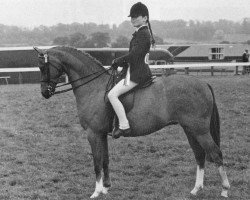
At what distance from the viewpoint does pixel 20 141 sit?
1160cm

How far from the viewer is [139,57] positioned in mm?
7062

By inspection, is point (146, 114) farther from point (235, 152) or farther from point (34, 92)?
point (34, 92)

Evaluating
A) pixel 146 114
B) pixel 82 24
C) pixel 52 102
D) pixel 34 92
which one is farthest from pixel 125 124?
pixel 82 24

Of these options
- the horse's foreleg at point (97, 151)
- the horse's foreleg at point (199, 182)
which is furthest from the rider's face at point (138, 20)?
the horse's foreleg at point (199, 182)

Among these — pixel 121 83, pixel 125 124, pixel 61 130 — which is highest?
pixel 121 83

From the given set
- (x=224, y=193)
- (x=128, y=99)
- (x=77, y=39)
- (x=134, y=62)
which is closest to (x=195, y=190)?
(x=224, y=193)

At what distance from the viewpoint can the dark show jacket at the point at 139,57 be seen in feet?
22.9

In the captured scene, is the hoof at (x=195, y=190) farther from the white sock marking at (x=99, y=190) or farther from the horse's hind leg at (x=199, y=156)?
the white sock marking at (x=99, y=190)

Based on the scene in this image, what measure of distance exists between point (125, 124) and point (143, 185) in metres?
1.49

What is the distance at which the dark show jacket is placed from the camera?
6977mm

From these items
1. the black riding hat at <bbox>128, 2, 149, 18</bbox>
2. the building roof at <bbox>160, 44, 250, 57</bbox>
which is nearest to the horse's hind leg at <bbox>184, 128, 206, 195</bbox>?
the black riding hat at <bbox>128, 2, 149, 18</bbox>

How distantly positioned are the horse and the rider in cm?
21

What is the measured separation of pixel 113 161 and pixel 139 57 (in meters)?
3.39

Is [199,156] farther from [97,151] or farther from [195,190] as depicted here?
[97,151]
